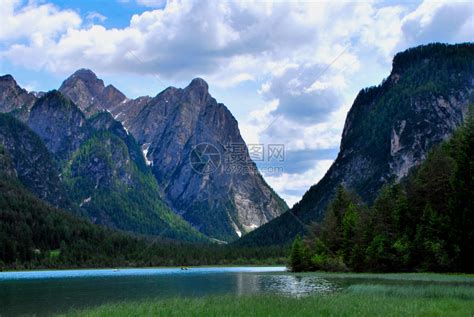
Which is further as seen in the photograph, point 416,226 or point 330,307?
point 416,226

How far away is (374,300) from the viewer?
38.8m

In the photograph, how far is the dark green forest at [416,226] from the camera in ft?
215

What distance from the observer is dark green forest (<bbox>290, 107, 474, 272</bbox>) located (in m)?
65.6

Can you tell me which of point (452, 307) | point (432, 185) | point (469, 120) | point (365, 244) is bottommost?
point (452, 307)

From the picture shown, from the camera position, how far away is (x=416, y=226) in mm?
82062

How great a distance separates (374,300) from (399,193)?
53.8 metres

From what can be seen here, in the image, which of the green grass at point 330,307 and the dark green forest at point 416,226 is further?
the dark green forest at point 416,226

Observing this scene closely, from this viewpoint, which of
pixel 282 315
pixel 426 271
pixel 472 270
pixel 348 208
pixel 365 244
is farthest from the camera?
pixel 348 208

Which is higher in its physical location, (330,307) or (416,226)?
(416,226)

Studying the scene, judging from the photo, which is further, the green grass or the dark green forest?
the dark green forest

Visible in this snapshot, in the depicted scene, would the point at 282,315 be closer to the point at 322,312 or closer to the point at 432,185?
the point at 322,312

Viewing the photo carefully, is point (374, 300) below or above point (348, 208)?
below

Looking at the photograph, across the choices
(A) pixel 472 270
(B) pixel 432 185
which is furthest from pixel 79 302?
(B) pixel 432 185

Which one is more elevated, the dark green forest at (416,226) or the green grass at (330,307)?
the dark green forest at (416,226)
